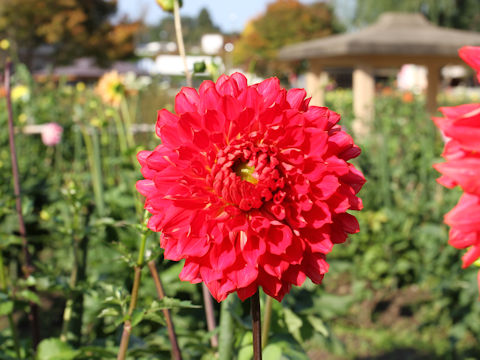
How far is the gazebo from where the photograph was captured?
4547mm

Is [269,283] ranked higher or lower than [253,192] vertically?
lower

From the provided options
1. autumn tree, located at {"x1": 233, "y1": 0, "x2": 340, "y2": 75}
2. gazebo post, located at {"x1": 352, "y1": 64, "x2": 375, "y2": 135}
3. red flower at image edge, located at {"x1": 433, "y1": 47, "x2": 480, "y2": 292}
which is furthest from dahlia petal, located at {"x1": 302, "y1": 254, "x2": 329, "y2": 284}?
autumn tree, located at {"x1": 233, "y1": 0, "x2": 340, "y2": 75}

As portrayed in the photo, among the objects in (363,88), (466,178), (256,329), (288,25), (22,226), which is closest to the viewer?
(466,178)

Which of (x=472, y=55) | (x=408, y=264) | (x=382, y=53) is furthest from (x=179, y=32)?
→ (x=382, y=53)

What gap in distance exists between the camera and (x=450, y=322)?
108 inches

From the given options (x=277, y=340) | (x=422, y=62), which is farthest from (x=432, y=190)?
(x=277, y=340)

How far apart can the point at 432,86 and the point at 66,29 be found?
74.3ft

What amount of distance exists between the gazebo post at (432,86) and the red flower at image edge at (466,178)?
15.4 feet

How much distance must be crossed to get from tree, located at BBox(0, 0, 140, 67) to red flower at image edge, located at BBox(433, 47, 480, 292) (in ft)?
73.3

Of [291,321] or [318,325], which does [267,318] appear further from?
[318,325]

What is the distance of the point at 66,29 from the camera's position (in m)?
24.6

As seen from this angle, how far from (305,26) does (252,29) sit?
3.00 meters

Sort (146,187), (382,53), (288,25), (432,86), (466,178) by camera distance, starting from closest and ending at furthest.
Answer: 1. (466,178)
2. (146,187)
3. (382,53)
4. (432,86)
5. (288,25)

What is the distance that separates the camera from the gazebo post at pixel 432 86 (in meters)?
5.00
